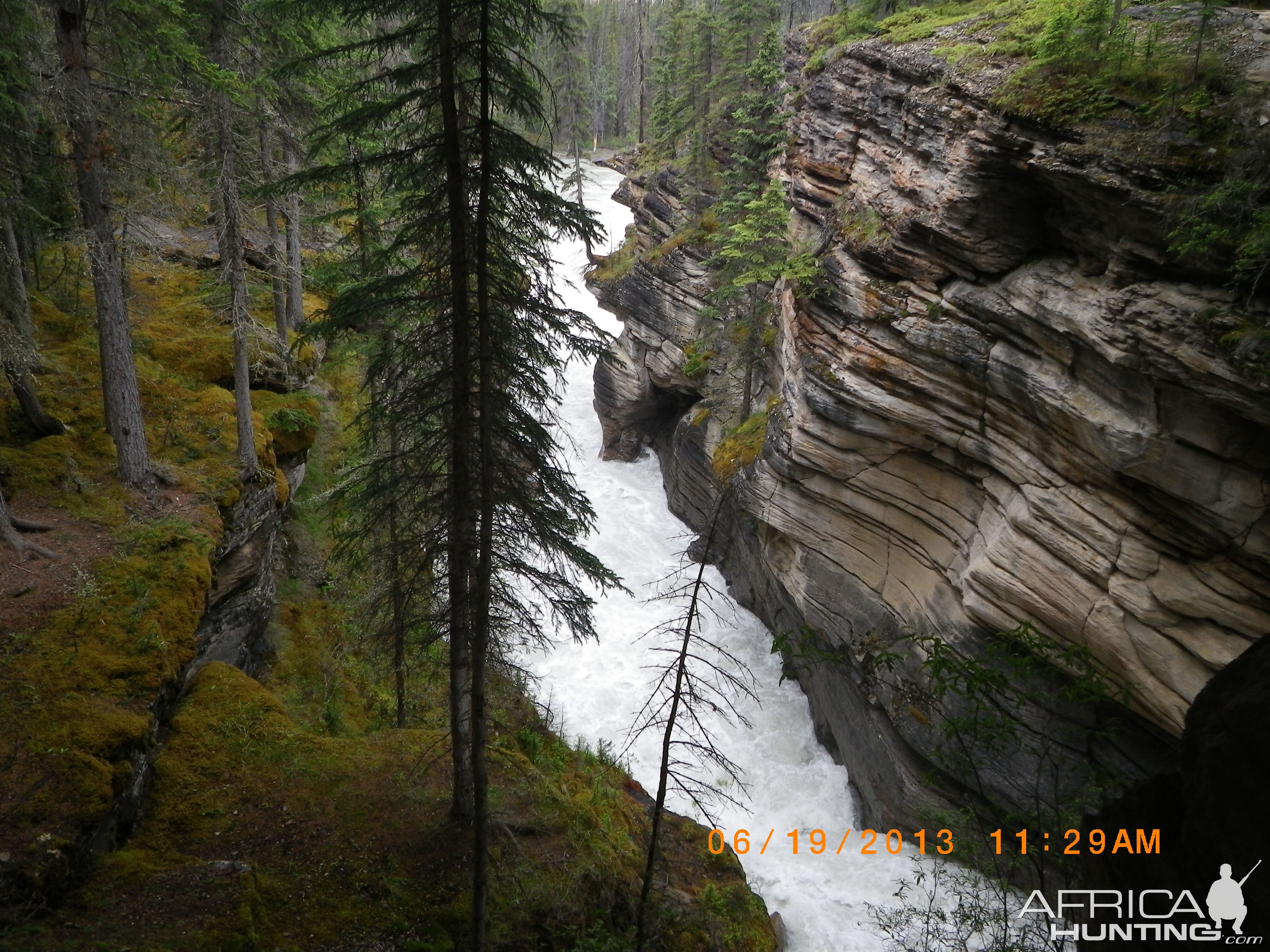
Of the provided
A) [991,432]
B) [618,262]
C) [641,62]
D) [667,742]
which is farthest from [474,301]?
[641,62]

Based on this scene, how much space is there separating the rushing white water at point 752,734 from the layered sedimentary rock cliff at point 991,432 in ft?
3.07

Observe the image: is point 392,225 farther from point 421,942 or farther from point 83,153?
point 421,942

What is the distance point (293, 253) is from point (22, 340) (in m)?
10.1

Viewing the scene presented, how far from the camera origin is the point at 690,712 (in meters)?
7.67

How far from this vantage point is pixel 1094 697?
706cm

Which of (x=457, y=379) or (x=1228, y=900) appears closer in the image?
(x=1228, y=900)

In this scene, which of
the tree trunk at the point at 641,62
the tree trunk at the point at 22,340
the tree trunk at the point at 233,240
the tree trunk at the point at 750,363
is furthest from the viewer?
the tree trunk at the point at 641,62

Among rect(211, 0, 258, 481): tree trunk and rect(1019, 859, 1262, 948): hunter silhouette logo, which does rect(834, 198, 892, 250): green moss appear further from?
rect(211, 0, 258, 481): tree trunk

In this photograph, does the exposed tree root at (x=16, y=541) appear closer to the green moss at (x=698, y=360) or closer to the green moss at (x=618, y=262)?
the green moss at (x=698, y=360)

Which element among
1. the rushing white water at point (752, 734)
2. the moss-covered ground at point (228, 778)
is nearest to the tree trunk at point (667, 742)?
the moss-covered ground at point (228, 778)

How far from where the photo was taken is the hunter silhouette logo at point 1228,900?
5.83 meters

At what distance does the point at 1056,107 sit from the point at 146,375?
60.1ft

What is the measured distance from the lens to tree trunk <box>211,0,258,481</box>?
1209 cm
